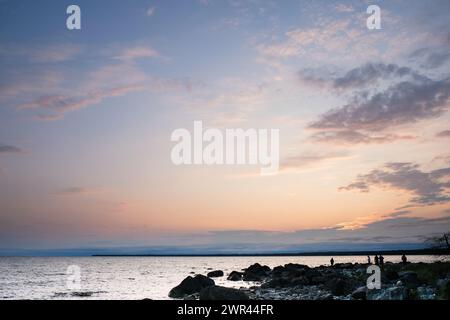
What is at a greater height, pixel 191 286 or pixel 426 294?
pixel 426 294

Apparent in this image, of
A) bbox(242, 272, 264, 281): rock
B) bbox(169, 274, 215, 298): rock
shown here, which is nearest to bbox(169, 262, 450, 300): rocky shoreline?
bbox(169, 274, 215, 298): rock

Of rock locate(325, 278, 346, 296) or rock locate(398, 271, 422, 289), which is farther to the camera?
rock locate(325, 278, 346, 296)

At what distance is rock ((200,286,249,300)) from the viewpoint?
2469 cm

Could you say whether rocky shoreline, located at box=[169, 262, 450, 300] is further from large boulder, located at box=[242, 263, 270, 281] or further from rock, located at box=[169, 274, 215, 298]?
large boulder, located at box=[242, 263, 270, 281]

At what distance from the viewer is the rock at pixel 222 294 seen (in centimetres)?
2469

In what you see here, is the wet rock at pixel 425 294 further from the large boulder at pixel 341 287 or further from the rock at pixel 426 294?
the large boulder at pixel 341 287

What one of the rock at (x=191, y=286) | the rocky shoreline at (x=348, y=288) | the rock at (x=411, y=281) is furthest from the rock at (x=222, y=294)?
the rock at (x=191, y=286)

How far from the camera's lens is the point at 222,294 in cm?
2516

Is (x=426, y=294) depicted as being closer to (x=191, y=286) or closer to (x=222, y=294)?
(x=222, y=294)

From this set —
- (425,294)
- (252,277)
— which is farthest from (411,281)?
(252,277)

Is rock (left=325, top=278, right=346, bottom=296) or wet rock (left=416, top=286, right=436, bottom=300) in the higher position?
wet rock (left=416, top=286, right=436, bottom=300)

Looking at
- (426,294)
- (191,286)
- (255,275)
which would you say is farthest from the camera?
(255,275)

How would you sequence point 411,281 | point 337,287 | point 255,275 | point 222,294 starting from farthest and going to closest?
point 255,275 < point 337,287 < point 411,281 < point 222,294

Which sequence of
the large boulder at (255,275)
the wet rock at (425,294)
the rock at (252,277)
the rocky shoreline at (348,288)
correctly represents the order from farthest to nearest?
1. the large boulder at (255,275)
2. the rock at (252,277)
3. the rocky shoreline at (348,288)
4. the wet rock at (425,294)
